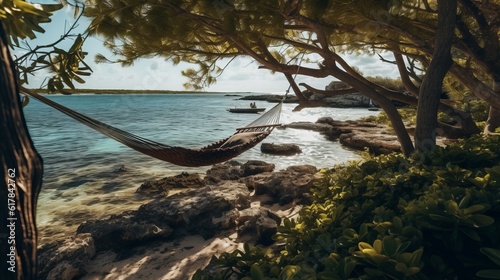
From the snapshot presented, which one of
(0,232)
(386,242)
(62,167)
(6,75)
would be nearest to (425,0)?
(386,242)

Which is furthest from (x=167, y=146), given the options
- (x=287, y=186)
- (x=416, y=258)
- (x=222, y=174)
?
(x=222, y=174)

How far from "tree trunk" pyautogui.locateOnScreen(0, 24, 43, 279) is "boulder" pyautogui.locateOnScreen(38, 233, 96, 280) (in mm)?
2329

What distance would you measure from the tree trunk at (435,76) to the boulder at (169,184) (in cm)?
490

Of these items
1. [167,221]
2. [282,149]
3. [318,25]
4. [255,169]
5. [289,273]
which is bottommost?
[282,149]

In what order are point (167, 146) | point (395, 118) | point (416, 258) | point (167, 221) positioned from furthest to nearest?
point (167, 221)
point (395, 118)
point (167, 146)
point (416, 258)

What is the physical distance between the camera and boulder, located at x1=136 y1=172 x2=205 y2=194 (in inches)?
253

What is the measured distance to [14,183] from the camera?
108 centimetres

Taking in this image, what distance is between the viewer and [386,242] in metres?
0.93

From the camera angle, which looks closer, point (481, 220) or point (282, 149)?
point (481, 220)

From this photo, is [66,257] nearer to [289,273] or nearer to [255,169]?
[289,273]

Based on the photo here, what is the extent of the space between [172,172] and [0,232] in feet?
24.9

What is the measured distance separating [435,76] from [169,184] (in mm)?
5606

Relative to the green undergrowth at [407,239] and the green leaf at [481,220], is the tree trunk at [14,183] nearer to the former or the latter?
the green undergrowth at [407,239]

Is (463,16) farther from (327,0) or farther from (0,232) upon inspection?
(0,232)
